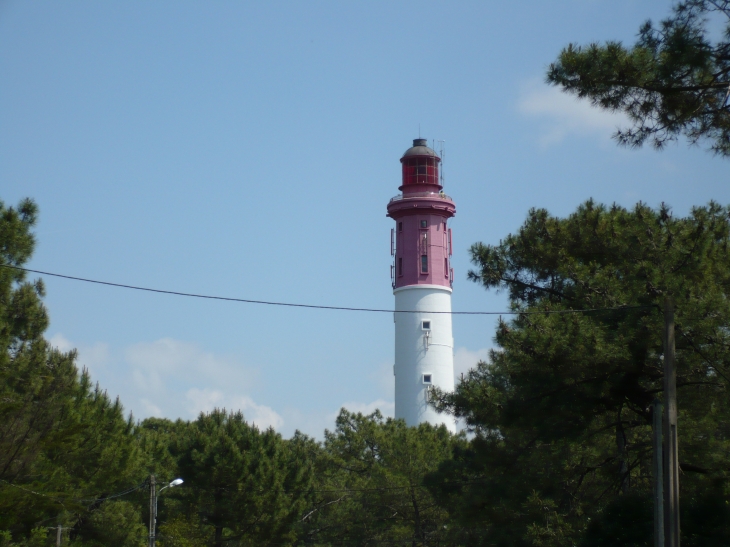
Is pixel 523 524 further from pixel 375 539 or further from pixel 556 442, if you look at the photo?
pixel 375 539

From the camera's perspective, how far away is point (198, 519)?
32.5 meters

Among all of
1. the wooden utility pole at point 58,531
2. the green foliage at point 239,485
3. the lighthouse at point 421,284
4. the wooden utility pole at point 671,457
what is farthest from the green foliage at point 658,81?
the lighthouse at point 421,284

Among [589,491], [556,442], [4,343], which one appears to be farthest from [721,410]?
[4,343]

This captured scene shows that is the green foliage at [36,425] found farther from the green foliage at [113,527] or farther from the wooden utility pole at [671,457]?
the wooden utility pole at [671,457]

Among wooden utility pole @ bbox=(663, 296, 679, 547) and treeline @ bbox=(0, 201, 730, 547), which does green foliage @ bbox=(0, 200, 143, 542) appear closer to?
treeline @ bbox=(0, 201, 730, 547)

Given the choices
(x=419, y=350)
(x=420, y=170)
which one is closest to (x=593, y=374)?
(x=419, y=350)

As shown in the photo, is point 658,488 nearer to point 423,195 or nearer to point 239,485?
point 239,485

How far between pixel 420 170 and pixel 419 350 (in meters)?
7.90

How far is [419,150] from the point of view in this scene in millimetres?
44812

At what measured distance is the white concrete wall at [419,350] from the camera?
42.0 meters

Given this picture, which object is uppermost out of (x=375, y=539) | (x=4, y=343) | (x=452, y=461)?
(x=4, y=343)

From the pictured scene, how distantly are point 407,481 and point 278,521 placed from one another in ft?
14.3

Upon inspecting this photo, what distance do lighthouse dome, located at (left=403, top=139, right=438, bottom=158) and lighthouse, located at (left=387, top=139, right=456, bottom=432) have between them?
0.04 metres

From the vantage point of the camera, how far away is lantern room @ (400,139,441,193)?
1752 inches
